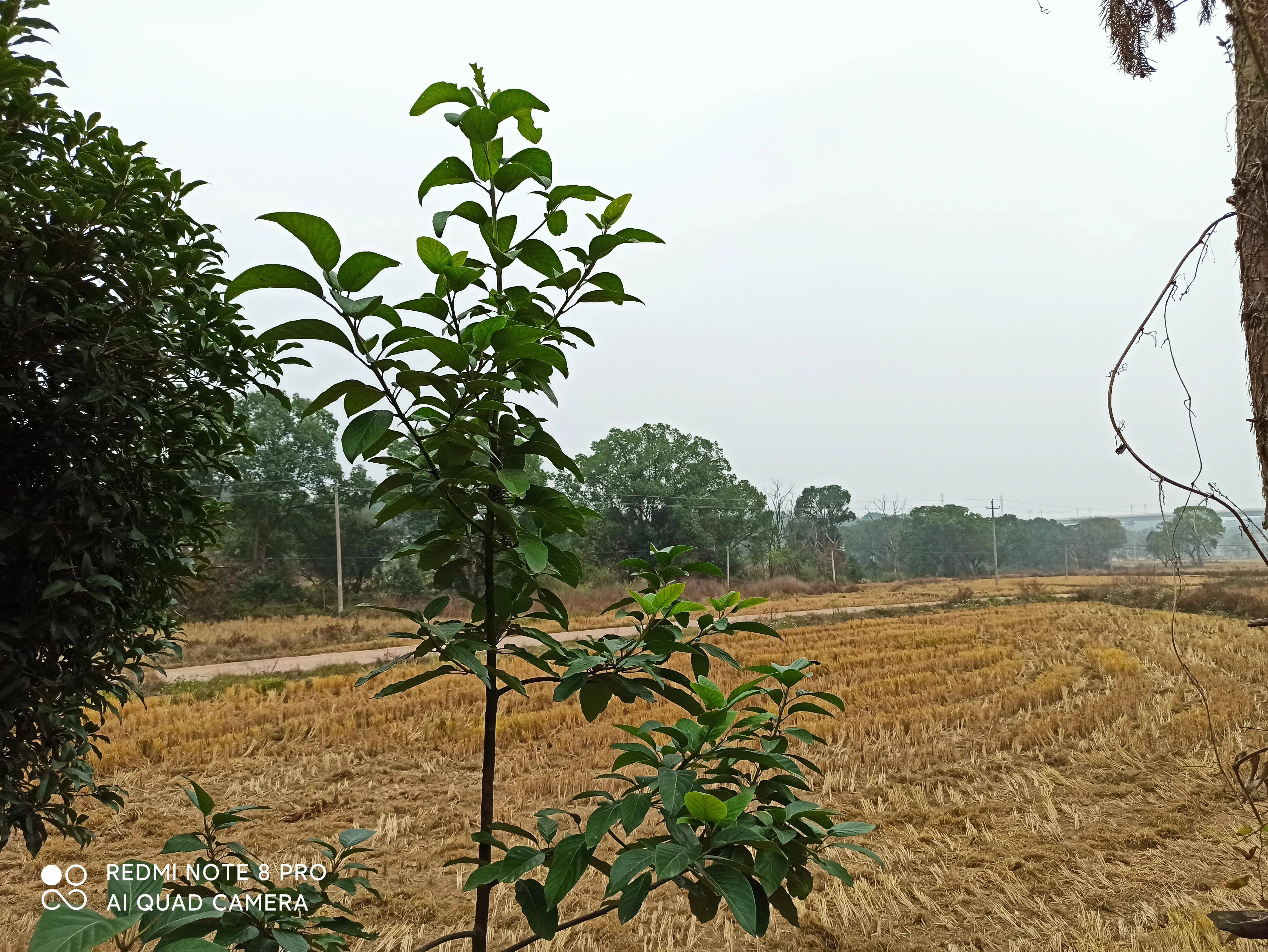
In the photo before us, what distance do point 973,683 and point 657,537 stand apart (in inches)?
781

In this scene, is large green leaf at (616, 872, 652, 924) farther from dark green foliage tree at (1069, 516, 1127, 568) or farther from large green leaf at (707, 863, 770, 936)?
dark green foliage tree at (1069, 516, 1127, 568)

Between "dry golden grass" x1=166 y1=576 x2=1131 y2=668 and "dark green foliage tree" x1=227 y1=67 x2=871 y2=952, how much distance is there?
361 inches

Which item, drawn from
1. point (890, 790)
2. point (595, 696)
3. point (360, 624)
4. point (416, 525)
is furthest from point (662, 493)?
point (595, 696)

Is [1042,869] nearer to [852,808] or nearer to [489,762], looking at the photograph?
[852,808]

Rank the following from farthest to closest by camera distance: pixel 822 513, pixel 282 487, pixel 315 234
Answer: pixel 822 513 → pixel 282 487 → pixel 315 234

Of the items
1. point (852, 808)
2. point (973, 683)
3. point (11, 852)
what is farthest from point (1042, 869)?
point (11, 852)

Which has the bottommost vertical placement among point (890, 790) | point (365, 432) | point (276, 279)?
point (890, 790)

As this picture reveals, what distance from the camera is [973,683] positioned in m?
7.88

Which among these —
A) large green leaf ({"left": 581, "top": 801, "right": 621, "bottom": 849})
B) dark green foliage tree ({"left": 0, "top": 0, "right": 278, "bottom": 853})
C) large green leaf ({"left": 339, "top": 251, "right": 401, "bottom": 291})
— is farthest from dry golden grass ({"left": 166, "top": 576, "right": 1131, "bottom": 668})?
large green leaf ({"left": 339, "top": 251, "right": 401, "bottom": 291})

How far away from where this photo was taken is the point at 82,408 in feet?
5.55

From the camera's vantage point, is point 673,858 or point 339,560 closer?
point 673,858

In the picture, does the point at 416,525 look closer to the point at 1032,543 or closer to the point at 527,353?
the point at 527,353

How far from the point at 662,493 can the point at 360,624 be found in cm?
1373

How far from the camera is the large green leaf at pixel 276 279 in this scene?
2.77ft
